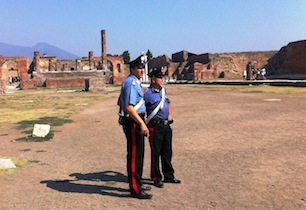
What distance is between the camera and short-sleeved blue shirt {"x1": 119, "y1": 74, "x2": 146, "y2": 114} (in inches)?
167

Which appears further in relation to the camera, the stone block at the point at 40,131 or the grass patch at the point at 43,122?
the grass patch at the point at 43,122

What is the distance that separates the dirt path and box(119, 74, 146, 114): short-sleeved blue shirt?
112cm

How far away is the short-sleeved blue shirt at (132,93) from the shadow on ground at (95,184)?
105 cm

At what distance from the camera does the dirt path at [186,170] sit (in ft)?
13.4

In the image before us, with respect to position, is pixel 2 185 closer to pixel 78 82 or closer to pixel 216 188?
pixel 216 188

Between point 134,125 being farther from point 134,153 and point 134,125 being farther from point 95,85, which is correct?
point 95,85

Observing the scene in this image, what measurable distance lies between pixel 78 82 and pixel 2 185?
34045 millimetres

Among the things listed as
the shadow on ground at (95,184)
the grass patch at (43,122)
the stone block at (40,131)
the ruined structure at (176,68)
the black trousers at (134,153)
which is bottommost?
the shadow on ground at (95,184)

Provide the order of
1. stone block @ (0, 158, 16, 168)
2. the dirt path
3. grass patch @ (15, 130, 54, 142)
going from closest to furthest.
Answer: the dirt path → stone block @ (0, 158, 16, 168) → grass patch @ (15, 130, 54, 142)

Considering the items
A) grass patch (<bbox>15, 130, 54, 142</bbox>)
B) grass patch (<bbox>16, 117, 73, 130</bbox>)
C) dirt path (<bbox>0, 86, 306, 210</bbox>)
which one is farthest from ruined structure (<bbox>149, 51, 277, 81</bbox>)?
grass patch (<bbox>15, 130, 54, 142</bbox>)

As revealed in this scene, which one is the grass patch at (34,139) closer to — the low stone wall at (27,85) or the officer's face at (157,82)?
the officer's face at (157,82)

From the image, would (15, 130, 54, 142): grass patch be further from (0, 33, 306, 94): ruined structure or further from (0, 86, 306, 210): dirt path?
(0, 33, 306, 94): ruined structure

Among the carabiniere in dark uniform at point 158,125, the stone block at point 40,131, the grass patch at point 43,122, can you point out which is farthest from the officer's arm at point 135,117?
the grass patch at point 43,122

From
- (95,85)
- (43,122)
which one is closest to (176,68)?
(95,85)
